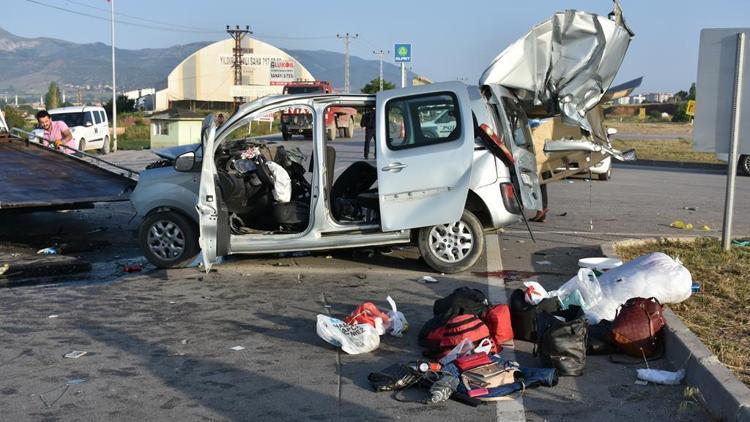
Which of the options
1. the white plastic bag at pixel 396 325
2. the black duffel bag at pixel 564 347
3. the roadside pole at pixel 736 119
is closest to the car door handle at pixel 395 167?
the white plastic bag at pixel 396 325

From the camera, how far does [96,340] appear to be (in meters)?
6.87

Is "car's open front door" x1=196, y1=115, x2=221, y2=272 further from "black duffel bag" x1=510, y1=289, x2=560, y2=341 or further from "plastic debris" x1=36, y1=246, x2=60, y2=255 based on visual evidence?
"black duffel bag" x1=510, y1=289, x2=560, y2=341

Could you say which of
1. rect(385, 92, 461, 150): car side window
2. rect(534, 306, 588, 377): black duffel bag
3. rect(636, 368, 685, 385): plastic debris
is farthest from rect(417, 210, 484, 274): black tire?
rect(636, 368, 685, 385): plastic debris

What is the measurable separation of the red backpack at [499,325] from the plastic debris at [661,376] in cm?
108

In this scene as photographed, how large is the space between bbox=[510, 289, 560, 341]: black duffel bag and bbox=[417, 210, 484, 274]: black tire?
2.31 m

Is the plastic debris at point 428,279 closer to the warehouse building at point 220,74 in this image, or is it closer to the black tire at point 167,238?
the black tire at point 167,238

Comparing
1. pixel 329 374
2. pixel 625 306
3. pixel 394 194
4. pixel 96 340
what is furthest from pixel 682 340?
pixel 96 340

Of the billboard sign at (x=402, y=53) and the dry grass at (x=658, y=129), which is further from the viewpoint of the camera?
the dry grass at (x=658, y=129)

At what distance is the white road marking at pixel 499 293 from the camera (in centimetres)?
521

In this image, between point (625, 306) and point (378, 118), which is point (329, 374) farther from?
point (378, 118)

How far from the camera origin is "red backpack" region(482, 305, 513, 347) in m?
6.57

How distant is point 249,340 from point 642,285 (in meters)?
3.28

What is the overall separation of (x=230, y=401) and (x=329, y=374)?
80 cm

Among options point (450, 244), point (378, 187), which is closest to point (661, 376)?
point (450, 244)
